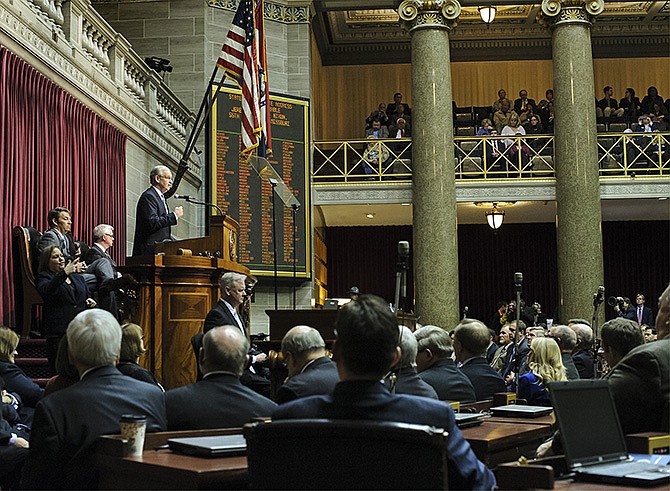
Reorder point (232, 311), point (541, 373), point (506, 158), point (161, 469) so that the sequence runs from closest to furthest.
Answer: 1. point (161, 469)
2. point (541, 373)
3. point (232, 311)
4. point (506, 158)

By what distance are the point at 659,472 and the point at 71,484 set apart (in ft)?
6.77

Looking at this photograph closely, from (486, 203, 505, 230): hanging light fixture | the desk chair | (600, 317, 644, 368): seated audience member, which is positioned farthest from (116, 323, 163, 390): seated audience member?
(486, 203, 505, 230): hanging light fixture

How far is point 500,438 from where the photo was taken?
375cm

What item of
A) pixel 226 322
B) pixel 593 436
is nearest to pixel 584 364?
pixel 226 322

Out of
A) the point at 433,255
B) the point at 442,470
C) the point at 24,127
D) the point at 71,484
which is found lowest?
the point at 71,484

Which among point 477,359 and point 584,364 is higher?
point 477,359

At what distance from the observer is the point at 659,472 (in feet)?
9.30

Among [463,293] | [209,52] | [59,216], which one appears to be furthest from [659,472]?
[463,293]

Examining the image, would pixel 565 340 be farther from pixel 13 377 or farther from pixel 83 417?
pixel 83 417

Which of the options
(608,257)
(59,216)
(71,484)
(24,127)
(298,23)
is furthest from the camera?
(608,257)

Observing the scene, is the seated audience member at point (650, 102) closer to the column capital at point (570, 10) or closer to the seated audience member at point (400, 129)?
the column capital at point (570, 10)

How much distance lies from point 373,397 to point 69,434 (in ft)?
4.64

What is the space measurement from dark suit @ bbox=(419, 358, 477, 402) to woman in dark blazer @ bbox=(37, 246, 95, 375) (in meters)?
3.49

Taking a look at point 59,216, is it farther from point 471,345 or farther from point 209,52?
point 209,52
